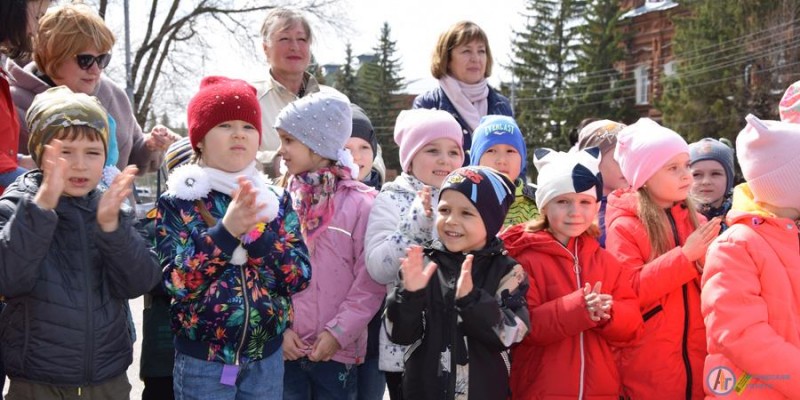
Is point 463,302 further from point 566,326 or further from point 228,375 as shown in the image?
point 228,375

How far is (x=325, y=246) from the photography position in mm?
3717

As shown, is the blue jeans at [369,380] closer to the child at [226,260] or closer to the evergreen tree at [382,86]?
the child at [226,260]

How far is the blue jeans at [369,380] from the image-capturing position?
3.87 meters

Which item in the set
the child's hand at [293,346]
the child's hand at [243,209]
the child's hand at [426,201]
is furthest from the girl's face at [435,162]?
the child's hand at [243,209]

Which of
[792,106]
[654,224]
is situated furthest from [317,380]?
[792,106]

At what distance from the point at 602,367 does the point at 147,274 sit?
6.81 feet

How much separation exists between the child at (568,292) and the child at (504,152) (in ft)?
1.51

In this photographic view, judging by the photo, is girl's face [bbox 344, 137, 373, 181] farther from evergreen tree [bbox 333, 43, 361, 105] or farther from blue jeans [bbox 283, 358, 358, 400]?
evergreen tree [bbox 333, 43, 361, 105]

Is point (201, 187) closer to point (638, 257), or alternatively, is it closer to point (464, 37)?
point (638, 257)

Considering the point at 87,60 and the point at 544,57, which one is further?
the point at 544,57

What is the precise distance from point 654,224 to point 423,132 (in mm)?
1251

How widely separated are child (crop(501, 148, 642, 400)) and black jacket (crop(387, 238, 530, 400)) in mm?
205

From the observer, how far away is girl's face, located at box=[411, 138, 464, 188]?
150 inches

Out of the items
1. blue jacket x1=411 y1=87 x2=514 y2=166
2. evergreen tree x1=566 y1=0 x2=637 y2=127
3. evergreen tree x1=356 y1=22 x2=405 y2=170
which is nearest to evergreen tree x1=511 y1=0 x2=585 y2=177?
evergreen tree x1=566 y1=0 x2=637 y2=127
